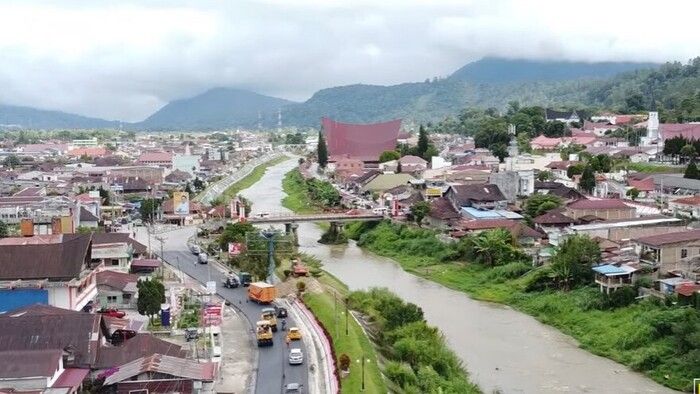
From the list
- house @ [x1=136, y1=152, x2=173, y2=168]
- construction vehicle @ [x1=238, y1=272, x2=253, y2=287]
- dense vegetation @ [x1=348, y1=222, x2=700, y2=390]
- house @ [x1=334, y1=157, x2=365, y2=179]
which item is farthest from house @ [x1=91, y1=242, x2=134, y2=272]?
house @ [x1=136, y1=152, x2=173, y2=168]

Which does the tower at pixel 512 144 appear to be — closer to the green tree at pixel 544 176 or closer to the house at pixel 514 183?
the green tree at pixel 544 176

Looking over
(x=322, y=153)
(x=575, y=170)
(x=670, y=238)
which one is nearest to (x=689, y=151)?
(x=575, y=170)

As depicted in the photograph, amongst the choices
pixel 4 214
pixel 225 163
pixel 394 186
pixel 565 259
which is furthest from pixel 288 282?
pixel 225 163

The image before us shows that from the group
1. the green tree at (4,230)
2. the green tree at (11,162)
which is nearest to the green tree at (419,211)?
the green tree at (4,230)

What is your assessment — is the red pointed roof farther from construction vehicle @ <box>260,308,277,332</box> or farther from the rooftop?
construction vehicle @ <box>260,308,277,332</box>

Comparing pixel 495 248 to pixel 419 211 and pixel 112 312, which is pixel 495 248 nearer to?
pixel 419 211
